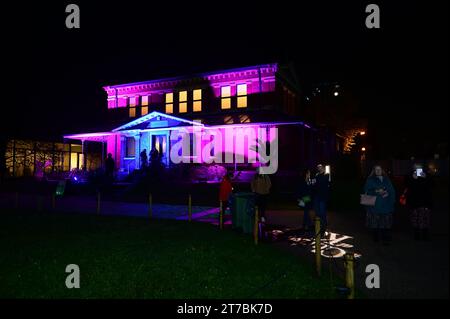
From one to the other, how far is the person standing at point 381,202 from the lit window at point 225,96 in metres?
18.7

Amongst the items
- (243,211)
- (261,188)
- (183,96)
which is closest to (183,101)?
(183,96)

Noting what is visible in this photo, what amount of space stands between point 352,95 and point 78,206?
120 ft

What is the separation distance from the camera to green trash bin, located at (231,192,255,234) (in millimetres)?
10297

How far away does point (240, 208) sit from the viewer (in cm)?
1055

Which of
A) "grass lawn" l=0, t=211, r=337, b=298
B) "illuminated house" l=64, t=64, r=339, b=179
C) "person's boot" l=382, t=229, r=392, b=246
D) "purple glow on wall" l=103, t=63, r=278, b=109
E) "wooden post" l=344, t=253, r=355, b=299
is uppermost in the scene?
"purple glow on wall" l=103, t=63, r=278, b=109

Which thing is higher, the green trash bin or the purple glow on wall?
the purple glow on wall

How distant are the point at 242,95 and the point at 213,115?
2616mm

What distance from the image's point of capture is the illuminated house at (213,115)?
80.1ft

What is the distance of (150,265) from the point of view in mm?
6957

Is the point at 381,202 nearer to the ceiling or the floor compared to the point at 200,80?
nearer to the floor

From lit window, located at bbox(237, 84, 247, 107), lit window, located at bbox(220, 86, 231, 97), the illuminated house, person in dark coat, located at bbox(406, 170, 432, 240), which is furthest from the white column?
person in dark coat, located at bbox(406, 170, 432, 240)

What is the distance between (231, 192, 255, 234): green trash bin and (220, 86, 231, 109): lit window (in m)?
16.6

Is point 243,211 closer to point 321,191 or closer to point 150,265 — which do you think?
point 321,191

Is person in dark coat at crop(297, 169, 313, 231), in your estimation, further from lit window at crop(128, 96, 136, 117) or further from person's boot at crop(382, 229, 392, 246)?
lit window at crop(128, 96, 136, 117)
